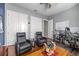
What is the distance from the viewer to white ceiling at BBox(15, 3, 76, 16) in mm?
1385

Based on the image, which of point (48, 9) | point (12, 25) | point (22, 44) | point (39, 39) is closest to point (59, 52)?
point (39, 39)

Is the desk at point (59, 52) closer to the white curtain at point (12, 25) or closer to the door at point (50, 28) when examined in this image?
the door at point (50, 28)

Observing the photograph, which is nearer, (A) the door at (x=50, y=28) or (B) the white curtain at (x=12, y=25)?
(B) the white curtain at (x=12, y=25)

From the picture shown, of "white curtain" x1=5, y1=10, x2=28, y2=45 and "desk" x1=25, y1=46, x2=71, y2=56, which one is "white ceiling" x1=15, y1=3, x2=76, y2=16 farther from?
"desk" x1=25, y1=46, x2=71, y2=56

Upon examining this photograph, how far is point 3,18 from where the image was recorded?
4.28 ft

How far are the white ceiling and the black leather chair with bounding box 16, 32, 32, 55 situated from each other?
1.50 ft

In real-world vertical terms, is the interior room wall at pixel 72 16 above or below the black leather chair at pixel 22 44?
above

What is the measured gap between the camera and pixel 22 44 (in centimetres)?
135

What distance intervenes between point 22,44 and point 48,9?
742mm

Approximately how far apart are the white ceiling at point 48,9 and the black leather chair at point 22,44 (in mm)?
458

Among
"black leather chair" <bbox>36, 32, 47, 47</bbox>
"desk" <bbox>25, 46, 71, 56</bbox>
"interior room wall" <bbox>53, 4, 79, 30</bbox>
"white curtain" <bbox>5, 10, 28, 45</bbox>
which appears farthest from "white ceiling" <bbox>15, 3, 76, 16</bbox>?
"desk" <bbox>25, 46, 71, 56</bbox>

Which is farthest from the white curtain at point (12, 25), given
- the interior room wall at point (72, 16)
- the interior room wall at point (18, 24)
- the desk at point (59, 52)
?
the interior room wall at point (72, 16)

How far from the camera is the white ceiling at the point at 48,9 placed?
1.38 metres

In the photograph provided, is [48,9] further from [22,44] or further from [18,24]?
[22,44]
